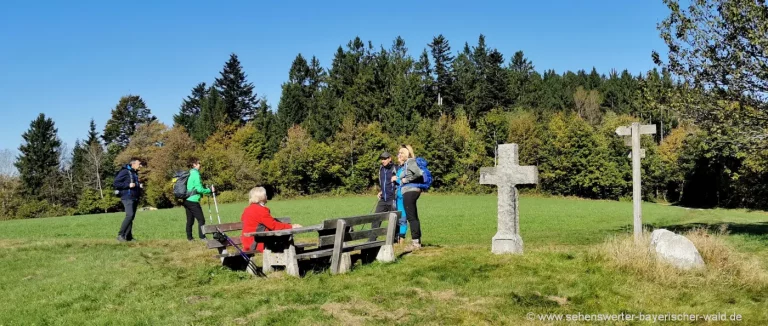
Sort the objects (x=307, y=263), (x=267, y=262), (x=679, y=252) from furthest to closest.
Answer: (x=307, y=263)
(x=267, y=262)
(x=679, y=252)

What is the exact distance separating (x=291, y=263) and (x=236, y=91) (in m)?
86.6

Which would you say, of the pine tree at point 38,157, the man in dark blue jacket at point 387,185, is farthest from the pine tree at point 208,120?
the man in dark blue jacket at point 387,185

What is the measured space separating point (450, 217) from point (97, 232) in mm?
17423

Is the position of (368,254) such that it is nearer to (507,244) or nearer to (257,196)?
(257,196)

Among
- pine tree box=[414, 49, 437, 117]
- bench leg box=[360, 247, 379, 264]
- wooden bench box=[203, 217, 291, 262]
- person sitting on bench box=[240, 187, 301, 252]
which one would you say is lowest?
bench leg box=[360, 247, 379, 264]

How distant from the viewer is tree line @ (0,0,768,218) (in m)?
63.3

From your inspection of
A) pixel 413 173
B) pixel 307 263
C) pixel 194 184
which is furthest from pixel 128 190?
pixel 413 173

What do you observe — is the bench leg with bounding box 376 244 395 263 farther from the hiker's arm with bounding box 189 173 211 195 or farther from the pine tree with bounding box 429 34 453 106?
the pine tree with bounding box 429 34 453 106

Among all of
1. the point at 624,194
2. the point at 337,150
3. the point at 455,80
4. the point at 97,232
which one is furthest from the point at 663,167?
the point at 97,232

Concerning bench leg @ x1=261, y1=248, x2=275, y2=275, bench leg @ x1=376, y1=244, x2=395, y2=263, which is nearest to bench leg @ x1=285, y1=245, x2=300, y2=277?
bench leg @ x1=261, y1=248, x2=275, y2=275

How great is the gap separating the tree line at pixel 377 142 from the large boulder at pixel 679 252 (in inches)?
1803

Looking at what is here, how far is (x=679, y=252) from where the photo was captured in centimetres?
830

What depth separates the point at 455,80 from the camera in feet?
265

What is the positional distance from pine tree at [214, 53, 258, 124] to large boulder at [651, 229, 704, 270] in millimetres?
86268
